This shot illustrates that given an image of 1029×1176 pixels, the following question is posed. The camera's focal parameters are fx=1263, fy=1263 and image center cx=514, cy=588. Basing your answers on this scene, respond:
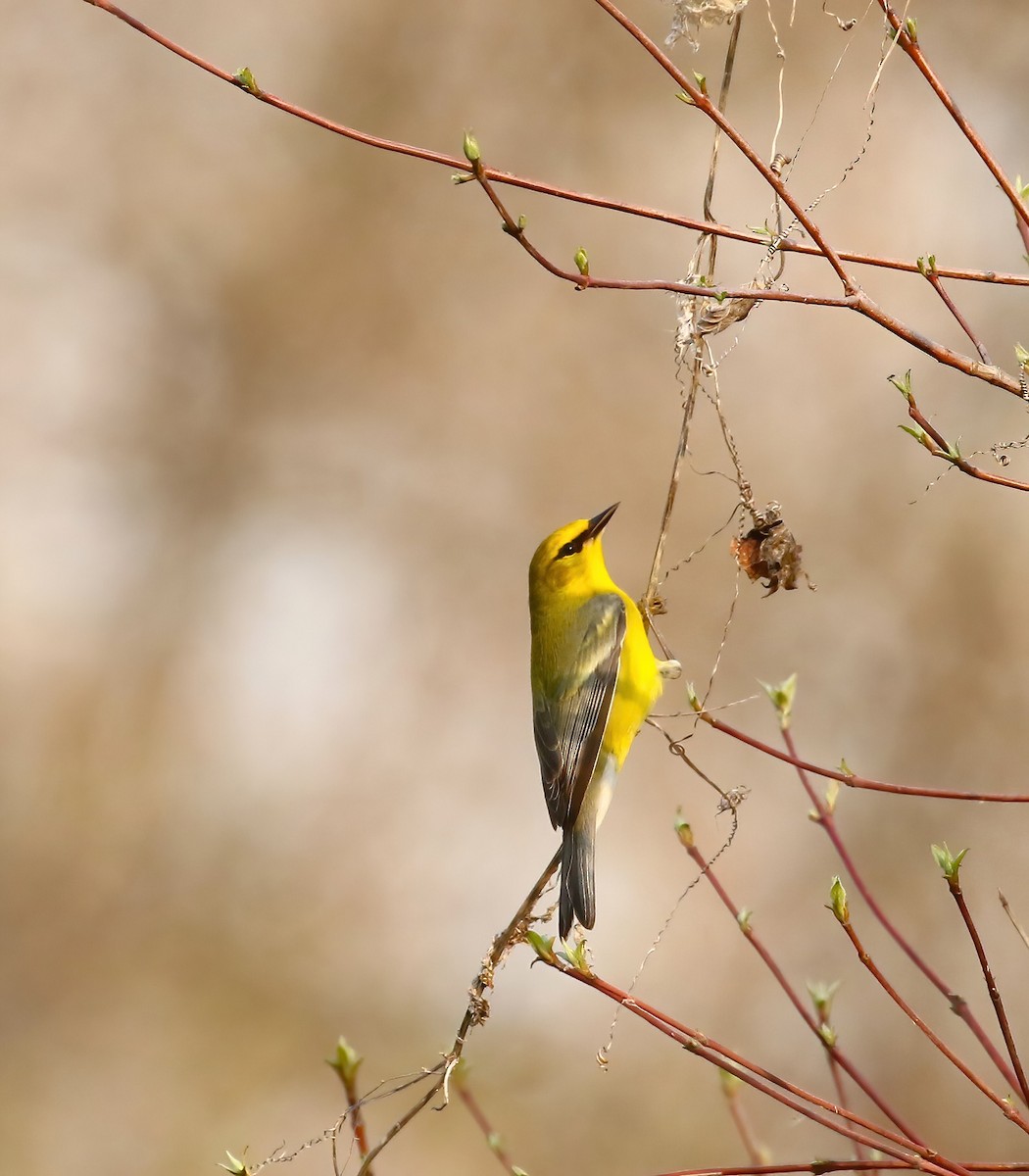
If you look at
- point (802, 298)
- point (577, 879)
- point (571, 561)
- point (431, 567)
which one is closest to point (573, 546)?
point (571, 561)

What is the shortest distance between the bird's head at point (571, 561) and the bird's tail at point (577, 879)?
66 centimetres

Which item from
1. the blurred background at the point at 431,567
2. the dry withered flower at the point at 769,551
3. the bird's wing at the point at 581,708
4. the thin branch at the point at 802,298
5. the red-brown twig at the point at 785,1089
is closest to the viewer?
the red-brown twig at the point at 785,1089

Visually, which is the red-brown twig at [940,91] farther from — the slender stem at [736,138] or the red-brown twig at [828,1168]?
the red-brown twig at [828,1168]

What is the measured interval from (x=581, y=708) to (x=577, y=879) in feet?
1.55

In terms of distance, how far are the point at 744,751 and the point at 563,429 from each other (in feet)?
5.61

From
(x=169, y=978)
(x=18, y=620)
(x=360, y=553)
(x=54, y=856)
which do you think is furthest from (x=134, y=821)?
(x=360, y=553)

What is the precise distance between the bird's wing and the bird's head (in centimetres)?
14

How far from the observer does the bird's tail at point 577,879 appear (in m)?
2.73

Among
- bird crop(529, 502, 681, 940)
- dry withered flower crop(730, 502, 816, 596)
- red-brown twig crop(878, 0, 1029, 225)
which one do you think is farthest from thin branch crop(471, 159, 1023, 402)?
bird crop(529, 502, 681, 940)

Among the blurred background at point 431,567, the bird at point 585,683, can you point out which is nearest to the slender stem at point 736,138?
the bird at point 585,683

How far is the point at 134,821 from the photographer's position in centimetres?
570

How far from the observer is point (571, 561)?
3.35 meters

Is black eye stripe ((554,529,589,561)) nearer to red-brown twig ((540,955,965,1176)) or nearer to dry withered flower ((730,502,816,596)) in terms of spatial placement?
dry withered flower ((730,502,816,596))

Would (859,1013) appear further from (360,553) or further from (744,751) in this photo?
(360,553)
